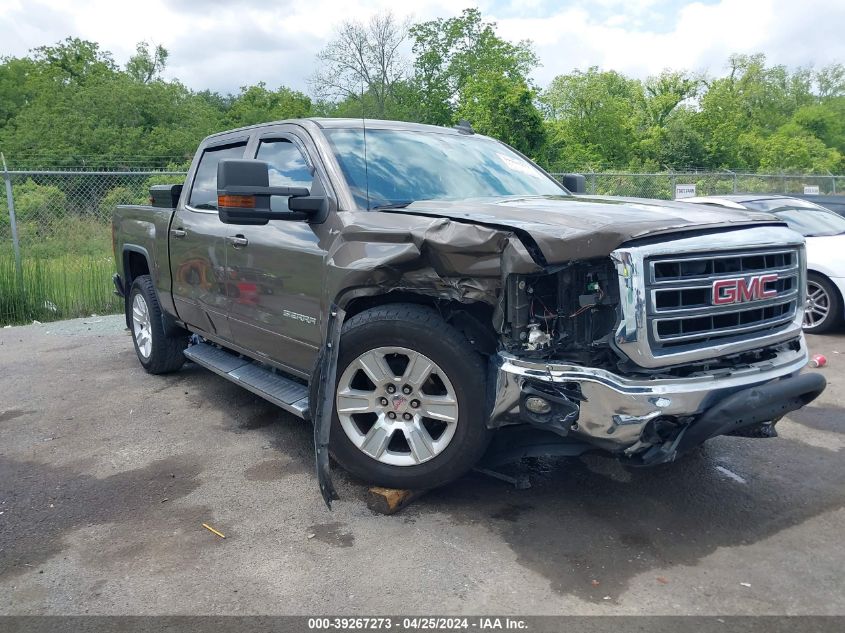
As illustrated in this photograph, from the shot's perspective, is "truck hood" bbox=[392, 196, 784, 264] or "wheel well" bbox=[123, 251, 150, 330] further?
"wheel well" bbox=[123, 251, 150, 330]

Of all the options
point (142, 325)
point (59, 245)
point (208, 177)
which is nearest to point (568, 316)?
point (208, 177)

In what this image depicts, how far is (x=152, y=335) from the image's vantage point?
6461 mm

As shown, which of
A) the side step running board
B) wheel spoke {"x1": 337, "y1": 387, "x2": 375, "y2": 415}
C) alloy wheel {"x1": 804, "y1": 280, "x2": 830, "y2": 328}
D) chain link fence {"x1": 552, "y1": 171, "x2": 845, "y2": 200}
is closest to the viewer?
wheel spoke {"x1": 337, "y1": 387, "x2": 375, "y2": 415}

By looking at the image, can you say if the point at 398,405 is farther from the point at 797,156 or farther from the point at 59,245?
the point at 797,156

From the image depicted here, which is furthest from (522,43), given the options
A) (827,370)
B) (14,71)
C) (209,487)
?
(209,487)

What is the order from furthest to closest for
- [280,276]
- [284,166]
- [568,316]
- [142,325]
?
[142,325] < [284,166] < [280,276] < [568,316]

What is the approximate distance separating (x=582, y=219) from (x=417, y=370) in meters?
1.09

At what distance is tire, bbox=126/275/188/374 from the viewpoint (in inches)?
251

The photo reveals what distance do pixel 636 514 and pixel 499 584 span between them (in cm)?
102

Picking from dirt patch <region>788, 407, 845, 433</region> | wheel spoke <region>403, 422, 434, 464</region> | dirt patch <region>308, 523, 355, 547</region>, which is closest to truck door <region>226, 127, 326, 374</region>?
wheel spoke <region>403, 422, 434, 464</region>

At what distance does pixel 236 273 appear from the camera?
4.83 meters

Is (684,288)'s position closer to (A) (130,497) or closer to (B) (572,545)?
(B) (572,545)

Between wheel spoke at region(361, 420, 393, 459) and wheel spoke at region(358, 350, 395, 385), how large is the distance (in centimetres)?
23

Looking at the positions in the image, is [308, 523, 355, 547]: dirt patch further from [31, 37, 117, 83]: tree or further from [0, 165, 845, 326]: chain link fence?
[31, 37, 117, 83]: tree
